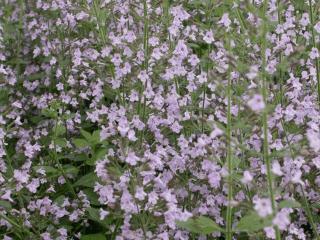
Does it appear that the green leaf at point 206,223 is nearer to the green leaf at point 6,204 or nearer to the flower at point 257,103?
the flower at point 257,103

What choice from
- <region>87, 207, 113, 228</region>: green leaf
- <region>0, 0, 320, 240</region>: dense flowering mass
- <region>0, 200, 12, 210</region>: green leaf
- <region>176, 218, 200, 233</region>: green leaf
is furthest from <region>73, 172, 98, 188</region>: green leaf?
<region>176, 218, 200, 233</region>: green leaf

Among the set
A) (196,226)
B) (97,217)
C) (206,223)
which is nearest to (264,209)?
(206,223)

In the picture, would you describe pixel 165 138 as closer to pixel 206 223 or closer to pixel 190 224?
pixel 190 224

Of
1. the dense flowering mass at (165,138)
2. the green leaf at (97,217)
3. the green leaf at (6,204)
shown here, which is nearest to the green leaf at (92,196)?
the dense flowering mass at (165,138)

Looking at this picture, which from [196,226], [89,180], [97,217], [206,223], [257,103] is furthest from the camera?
[89,180]

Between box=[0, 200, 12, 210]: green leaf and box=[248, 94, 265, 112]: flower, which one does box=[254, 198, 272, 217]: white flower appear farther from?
box=[0, 200, 12, 210]: green leaf

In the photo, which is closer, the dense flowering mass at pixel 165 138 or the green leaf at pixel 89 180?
the dense flowering mass at pixel 165 138

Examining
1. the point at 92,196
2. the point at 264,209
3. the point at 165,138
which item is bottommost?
the point at 264,209

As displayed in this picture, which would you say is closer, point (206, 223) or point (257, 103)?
point (257, 103)

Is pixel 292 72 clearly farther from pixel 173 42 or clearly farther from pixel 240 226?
pixel 240 226
